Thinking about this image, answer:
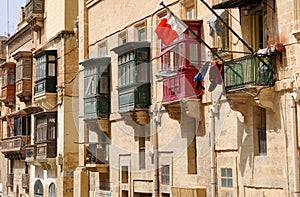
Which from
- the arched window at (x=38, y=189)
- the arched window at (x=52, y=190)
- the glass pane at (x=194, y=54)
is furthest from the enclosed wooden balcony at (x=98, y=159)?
the arched window at (x=38, y=189)

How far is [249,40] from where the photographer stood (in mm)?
15516

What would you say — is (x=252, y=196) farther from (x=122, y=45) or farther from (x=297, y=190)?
(x=122, y=45)

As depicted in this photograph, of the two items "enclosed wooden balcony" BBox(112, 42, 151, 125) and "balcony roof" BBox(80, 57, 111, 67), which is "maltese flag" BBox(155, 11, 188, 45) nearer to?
"enclosed wooden balcony" BBox(112, 42, 151, 125)

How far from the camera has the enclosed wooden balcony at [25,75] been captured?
3281 centimetres

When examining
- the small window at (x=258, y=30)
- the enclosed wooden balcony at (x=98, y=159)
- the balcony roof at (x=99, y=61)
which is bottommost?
the enclosed wooden balcony at (x=98, y=159)

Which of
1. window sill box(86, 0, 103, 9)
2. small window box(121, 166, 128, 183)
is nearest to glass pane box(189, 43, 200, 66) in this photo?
small window box(121, 166, 128, 183)

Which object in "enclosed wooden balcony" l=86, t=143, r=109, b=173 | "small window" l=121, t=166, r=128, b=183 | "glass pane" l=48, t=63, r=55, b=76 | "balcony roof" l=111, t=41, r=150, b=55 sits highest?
"glass pane" l=48, t=63, r=55, b=76

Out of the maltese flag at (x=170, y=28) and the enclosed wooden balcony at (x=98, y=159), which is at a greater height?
the maltese flag at (x=170, y=28)

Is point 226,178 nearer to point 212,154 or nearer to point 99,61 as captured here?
point 212,154

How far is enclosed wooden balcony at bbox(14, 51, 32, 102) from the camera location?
32812 millimetres

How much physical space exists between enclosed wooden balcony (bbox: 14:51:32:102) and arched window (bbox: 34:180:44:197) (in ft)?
13.8

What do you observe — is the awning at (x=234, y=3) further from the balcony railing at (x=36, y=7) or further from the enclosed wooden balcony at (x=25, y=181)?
the enclosed wooden balcony at (x=25, y=181)

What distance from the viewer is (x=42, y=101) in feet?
95.8

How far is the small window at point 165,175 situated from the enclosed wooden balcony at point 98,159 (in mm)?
3914
